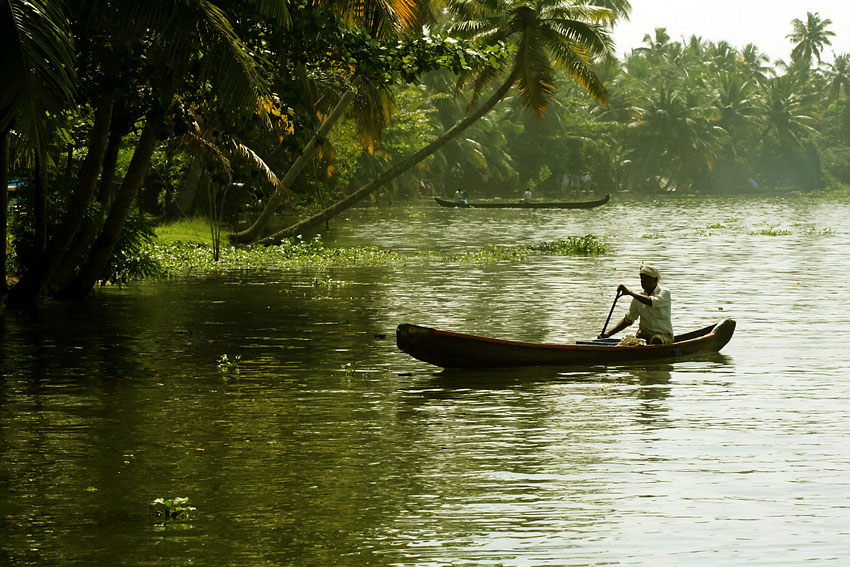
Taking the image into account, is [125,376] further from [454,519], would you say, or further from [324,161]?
[324,161]

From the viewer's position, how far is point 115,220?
2006 cm

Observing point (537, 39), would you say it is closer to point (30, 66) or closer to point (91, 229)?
point (91, 229)

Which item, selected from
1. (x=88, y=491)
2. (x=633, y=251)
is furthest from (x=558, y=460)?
(x=633, y=251)

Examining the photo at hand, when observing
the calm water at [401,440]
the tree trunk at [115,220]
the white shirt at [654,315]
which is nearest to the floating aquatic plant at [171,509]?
the calm water at [401,440]

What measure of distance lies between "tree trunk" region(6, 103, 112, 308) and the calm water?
64 centimetres

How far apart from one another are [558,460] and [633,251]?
27.0 meters

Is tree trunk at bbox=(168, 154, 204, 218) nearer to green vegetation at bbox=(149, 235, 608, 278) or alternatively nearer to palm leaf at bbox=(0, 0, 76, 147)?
green vegetation at bbox=(149, 235, 608, 278)

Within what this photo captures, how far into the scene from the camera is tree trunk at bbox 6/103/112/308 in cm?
1839

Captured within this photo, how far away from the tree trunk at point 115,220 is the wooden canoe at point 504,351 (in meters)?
6.76

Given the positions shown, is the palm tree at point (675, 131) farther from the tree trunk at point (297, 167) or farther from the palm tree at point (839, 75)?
the tree trunk at point (297, 167)

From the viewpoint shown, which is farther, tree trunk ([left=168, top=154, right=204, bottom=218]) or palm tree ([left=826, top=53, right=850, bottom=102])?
palm tree ([left=826, top=53, right=850, bottom=102])

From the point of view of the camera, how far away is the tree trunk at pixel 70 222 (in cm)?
1839

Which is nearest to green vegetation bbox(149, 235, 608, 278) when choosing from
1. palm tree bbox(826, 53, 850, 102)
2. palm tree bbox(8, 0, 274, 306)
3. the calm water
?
the calm water

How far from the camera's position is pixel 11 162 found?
20.2 meters
